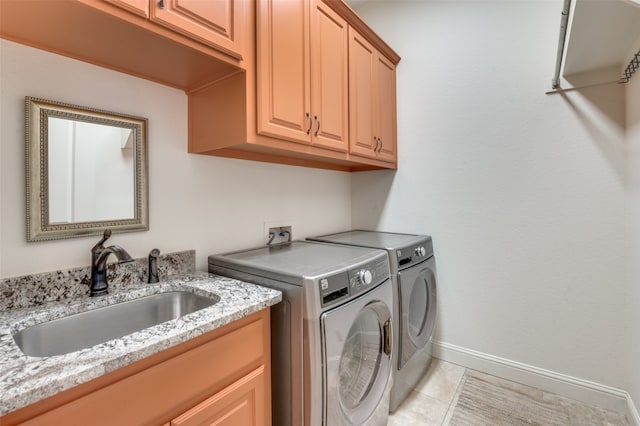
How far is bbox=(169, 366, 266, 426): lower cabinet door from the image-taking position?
33.2 inches

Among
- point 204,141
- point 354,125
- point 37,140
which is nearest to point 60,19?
point 37,140

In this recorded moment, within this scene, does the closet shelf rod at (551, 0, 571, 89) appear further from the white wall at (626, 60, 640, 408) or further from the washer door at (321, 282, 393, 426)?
the washer door at (321, 282, 393, 426)

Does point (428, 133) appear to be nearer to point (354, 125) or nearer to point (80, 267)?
point (354, 125)

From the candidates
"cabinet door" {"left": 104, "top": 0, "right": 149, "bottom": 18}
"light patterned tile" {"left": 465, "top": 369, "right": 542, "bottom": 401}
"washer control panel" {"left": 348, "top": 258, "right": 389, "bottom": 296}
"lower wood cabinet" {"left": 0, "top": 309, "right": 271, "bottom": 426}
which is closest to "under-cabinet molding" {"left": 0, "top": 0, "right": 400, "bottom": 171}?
"cabinet door" {"left": 104, "top": 0, "right": 149, "bottom": 18}

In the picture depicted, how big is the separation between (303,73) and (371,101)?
74 centimetres

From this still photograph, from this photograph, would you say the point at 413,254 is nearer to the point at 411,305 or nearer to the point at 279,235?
the point at 411,305

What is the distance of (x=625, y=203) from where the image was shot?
1.61 meters

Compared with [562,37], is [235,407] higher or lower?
lower

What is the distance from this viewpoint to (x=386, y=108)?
7.26 feet

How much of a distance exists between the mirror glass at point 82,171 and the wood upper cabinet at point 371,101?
1.20 meters

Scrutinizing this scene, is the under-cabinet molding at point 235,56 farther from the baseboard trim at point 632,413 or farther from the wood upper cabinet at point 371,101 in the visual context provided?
the baseboard trim at point 632,413

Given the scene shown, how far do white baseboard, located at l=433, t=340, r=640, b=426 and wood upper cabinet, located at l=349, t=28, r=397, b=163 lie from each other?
1.59 metres

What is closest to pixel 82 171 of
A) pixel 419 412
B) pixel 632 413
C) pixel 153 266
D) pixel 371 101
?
pixel 153 266

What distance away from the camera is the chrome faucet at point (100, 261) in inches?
41.5
